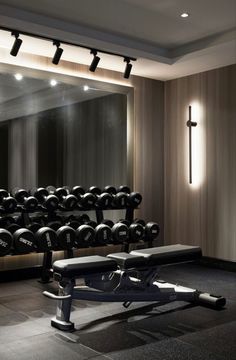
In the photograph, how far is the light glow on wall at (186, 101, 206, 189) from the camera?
5.67 meters

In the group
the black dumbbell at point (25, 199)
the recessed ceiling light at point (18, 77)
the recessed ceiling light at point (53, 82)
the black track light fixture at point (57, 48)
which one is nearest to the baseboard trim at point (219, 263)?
the black dumbbell at point (25, 199)

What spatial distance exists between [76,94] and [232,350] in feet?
11.8

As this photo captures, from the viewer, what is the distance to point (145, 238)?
5.12 metres

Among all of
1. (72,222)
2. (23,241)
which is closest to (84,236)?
(72,222)

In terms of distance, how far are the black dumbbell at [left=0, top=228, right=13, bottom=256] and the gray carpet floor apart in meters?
0.43

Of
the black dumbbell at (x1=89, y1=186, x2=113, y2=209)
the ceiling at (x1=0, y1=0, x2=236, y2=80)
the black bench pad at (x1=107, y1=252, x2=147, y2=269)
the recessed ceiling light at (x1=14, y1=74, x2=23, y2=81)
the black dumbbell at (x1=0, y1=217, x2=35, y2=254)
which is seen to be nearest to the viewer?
the black bench pad at (x1=107, y1=252, x2=147, y2=269)

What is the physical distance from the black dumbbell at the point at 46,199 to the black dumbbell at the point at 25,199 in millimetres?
103

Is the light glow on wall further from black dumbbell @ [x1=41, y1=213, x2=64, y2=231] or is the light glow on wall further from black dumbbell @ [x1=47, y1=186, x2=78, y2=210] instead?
black dumbbell @ [x1=41, y1=213, x2=64, y2=231]

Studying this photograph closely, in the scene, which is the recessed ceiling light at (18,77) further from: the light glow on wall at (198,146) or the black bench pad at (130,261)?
the black bench pad at (130,261)

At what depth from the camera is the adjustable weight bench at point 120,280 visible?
10.5 feet

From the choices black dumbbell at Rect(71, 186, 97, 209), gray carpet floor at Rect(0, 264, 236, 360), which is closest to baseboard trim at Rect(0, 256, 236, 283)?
gray carpet floor at Rect(0, 264, 236, 360)

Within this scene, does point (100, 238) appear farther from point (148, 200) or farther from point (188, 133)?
point (188, 133)

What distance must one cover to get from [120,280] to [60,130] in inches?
96.8

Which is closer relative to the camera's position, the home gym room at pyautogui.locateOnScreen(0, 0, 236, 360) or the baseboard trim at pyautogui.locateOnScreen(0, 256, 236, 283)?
the home gym room at pyautogui.locateOnScreen(0, 0, 236, 360)
